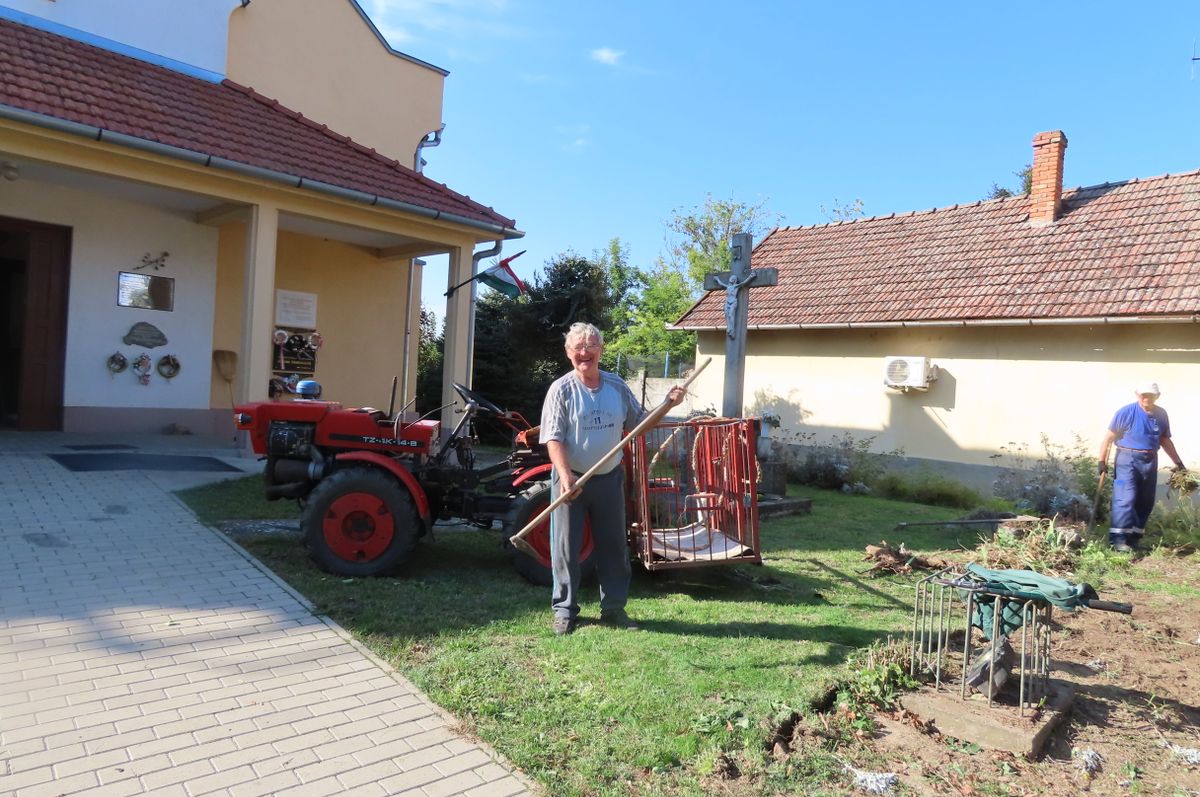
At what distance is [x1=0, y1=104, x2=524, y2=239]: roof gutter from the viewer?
7.31 m

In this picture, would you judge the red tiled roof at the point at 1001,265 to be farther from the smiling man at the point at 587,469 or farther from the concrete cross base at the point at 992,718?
the smiling man at the point at 587,469

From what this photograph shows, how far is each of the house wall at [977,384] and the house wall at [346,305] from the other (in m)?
6.27

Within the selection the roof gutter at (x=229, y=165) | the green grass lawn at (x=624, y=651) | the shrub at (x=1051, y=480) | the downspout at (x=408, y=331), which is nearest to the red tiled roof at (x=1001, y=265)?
the shrub at (x=1051, y=480)

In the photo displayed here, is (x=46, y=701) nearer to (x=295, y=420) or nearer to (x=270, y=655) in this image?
(x=270, y=655)

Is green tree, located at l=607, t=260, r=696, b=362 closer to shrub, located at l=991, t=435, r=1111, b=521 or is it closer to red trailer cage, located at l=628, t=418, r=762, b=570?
shrub, located at l=991, t=435, r=1111, b=521

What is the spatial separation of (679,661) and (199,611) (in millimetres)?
2509

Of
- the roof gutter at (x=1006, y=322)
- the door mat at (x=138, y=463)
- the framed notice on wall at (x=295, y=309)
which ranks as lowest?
the door mat at (x=138, y=463)

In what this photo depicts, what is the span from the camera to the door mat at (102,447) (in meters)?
8.37

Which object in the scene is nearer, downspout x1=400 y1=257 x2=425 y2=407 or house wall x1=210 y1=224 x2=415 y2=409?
house wall x1=210 y1=224 x2=415 y2=409

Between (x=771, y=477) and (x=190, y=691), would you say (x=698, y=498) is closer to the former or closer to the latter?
(x=190, y=691)

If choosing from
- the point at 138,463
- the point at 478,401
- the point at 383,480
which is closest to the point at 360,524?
the point at 383,480

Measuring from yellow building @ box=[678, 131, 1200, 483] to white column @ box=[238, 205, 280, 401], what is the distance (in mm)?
7806

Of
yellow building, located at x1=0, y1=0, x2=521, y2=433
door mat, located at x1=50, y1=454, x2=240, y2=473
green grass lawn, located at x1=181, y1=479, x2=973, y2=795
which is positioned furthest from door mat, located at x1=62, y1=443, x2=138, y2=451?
green grass lawn, located at x1=181, y1=479, x2=973, y2=795

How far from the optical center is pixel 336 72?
1298cm
